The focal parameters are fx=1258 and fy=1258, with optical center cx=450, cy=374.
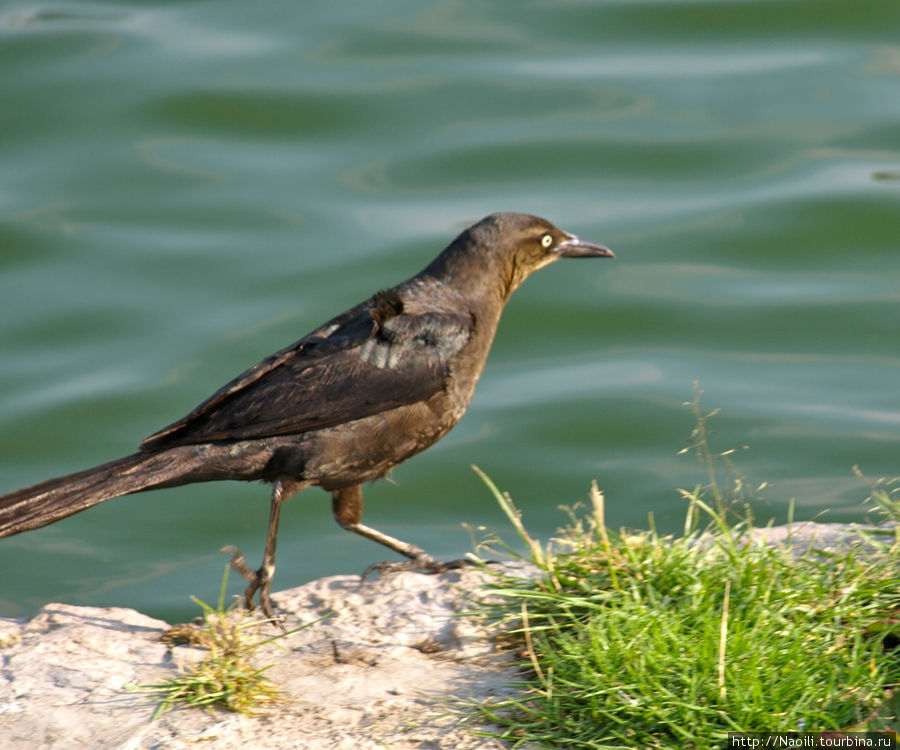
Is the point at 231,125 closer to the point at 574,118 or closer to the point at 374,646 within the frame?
the point at 574,118

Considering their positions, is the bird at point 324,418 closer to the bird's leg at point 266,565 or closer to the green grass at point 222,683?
the bird's leg at point 266,565

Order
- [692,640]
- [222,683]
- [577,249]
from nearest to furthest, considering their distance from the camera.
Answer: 1. [692,640]
2. [222,683]
3. [577,249]

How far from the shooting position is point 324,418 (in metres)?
4.29

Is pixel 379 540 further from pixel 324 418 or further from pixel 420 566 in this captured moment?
pixel 324 418

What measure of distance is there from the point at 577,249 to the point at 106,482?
2.12 m

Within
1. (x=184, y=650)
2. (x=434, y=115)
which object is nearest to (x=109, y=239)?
(x=434, y=115)

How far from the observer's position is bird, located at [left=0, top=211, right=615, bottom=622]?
417 centimetres

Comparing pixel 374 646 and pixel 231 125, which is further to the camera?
pixel 231 125

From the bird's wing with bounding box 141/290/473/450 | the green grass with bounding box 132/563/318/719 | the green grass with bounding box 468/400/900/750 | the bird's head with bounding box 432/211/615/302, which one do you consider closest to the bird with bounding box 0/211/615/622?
the bird's wing with bounding box 141/290/473/450

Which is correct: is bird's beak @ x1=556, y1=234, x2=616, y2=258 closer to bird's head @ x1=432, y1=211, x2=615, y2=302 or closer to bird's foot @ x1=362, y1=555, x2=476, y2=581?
bird's head @ x1=432, y1=211, x2=615, y2=302

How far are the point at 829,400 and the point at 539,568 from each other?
3.26m

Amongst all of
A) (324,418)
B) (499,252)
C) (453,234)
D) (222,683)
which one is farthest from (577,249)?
(453,234)

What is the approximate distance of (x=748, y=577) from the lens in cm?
347

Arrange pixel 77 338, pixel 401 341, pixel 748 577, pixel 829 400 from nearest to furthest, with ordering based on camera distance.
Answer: pixel 748 577 → pixel 401 341 → pixel 829 400 → pixel 77 338
